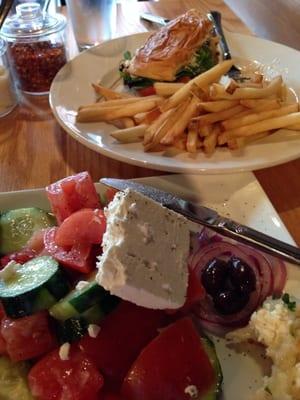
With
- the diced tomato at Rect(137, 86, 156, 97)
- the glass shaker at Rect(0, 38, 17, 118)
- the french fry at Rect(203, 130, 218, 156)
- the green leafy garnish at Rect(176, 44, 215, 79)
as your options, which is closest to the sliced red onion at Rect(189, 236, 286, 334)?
the french fry at Rect(203, 130, 218, 156)

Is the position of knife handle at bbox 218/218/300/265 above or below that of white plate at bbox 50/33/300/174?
above

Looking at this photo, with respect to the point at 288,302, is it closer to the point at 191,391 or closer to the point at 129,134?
the point at 191,391

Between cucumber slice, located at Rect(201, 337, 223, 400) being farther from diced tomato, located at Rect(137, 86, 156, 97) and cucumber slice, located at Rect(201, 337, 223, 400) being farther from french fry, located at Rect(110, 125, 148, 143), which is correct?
diced tomato, located at Rect(137, 86, 156, 97)

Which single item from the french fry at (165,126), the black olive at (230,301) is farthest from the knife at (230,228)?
the french fry at (165,126)

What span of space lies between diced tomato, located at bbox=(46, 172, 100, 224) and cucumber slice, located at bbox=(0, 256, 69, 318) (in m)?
0.15

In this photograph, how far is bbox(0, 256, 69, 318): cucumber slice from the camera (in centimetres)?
82

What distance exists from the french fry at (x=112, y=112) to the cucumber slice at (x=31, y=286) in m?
0.60

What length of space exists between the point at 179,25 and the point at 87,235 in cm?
105

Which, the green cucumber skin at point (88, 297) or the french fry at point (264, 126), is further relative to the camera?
the french fry at point (264, 126)

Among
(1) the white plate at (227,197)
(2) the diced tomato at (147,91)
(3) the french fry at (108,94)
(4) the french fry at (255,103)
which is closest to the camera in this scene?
(1) the white plate at (227,197)

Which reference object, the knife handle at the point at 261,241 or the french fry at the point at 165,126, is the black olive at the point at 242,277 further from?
the french fry at the point at 165,126

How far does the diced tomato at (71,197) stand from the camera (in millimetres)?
1018

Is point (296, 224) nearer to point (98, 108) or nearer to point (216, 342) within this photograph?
point (216, 342)

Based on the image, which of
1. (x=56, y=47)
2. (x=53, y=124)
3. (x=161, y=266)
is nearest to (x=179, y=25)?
(x=56, y=47)
